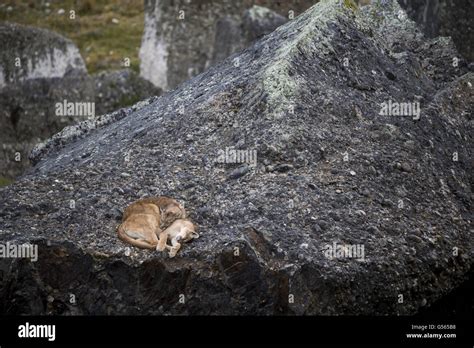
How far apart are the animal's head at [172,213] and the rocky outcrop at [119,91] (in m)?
7.12

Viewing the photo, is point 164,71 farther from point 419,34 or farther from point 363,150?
point 363,150

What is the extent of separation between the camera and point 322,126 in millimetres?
6582

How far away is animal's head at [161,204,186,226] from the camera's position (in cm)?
587

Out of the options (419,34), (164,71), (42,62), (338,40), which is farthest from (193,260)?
(164,71)

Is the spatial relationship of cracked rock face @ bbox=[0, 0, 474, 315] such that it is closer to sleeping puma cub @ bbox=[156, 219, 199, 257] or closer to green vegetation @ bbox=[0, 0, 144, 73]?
sleeping puma cub @ bbox=[156, 219, 199, 257]

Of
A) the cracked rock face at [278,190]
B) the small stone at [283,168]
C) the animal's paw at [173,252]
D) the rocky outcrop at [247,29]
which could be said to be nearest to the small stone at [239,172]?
the cracked rock face at [278,190]

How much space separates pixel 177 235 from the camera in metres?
5.71

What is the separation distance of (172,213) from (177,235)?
25 centimetres

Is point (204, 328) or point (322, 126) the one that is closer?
point (204, 328)

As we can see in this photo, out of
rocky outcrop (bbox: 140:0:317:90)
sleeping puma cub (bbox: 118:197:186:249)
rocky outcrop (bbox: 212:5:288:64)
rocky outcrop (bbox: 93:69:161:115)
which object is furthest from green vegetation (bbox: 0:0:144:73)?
sleeping puma cub (bbox: 118:197:186:249)

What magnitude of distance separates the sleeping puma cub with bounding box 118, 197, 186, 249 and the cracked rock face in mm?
81

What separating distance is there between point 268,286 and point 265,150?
3.94ft

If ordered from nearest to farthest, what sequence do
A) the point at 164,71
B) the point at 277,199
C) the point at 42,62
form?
the point at 277,199
the point at 42,62
the point at 164,71

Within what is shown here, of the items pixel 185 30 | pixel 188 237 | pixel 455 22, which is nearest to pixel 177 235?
pixel 188 237
